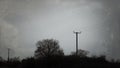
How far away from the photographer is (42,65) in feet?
133

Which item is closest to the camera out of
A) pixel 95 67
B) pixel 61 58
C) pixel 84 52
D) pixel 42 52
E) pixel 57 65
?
pixel 95 67

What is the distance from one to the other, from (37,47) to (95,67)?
227ft

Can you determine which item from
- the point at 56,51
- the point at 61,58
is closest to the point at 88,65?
the point at 61,58

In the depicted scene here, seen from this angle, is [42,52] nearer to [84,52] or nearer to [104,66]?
[84,52]

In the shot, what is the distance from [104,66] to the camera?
109ft

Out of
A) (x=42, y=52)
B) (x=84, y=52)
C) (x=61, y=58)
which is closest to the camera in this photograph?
(x=61, y=58)

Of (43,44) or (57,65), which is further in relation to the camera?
(43,44)

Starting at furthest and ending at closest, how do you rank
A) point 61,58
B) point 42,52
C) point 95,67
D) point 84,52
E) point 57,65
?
point 84,52
point 42,52
point 61,58
point 57,65
point 95,67

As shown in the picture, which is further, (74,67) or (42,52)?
(42,52)

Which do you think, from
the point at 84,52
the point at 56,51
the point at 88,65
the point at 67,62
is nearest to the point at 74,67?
the point at 88,65

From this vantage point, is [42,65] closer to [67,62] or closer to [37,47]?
[67,62]

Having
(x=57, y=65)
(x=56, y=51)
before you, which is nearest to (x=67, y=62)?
(x=57, y=65)

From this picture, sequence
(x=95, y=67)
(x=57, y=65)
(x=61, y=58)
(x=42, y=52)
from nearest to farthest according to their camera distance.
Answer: (x=95, y=67), (x=57, y=65), (x=61, y=58), (x=42, y=52)

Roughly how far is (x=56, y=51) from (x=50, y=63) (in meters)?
56.8
